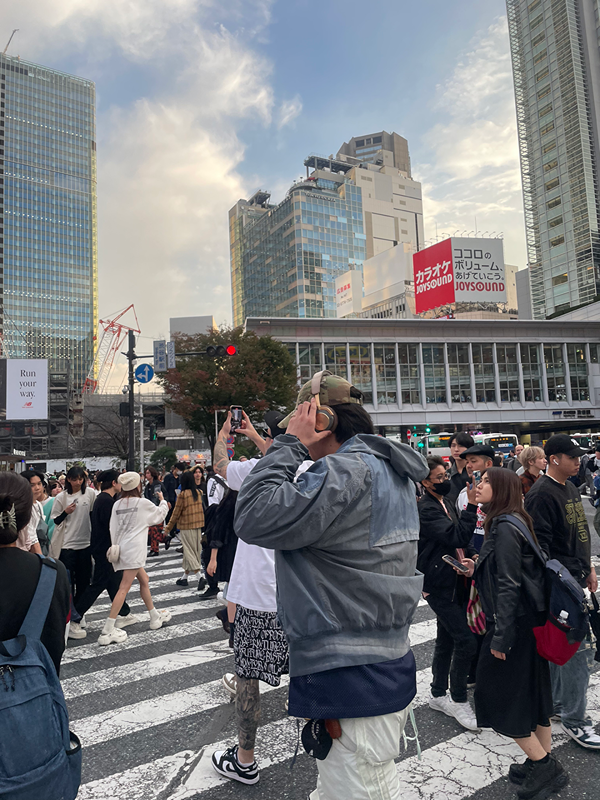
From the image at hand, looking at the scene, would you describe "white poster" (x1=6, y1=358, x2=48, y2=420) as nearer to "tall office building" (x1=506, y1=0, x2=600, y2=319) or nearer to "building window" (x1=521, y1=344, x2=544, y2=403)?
"building window" (x1=521, y1=344, x2=544, y2=403)

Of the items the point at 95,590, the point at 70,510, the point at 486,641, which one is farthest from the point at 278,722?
the point at 70,510

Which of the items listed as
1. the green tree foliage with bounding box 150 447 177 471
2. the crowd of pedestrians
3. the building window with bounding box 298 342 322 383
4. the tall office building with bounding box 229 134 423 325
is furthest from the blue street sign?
the tall office building with bounding box 229 134 423 325

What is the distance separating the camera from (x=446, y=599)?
13.1 ft

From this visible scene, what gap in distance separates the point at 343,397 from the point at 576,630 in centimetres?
202

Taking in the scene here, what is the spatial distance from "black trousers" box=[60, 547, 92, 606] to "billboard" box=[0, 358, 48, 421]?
29.9 meters

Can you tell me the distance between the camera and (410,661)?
1985 mm

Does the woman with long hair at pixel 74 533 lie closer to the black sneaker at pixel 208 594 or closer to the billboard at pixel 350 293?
the black sneaker at pixel 208 594

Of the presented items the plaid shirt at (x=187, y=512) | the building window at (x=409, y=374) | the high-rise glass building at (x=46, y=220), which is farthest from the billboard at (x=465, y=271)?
the high-rise glass building at (x=46, y=220)

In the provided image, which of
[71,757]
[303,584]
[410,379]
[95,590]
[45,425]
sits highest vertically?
[410,379]

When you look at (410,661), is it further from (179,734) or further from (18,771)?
(179,734)

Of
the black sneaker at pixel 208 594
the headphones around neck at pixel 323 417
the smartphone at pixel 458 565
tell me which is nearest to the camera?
the headphones around neck at pixel 323 417

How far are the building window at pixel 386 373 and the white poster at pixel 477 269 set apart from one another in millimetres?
9057

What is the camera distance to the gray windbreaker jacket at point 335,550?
176cm

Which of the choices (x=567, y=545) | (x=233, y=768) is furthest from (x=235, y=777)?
(x=567, y=545)
